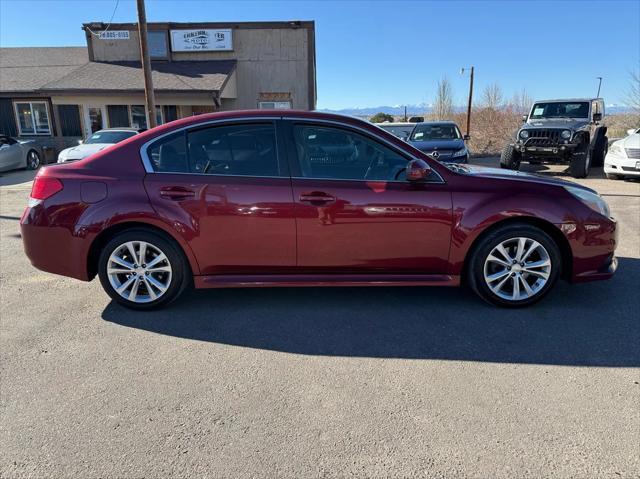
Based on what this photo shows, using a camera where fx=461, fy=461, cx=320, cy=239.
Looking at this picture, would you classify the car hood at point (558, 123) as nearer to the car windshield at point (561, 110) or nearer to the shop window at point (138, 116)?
the car windshield at point (561, 110)

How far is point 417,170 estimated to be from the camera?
12.1 feet

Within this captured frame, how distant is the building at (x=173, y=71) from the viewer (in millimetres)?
21625

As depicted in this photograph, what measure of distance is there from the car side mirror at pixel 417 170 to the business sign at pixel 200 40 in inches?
832

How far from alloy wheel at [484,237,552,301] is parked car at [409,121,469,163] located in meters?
7.79

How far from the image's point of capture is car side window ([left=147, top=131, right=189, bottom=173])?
12.6 ft

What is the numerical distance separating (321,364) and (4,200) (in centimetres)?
1029

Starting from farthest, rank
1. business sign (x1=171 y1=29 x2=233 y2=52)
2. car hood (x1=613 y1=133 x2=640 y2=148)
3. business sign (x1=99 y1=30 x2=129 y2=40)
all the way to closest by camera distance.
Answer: business sign (x1=99 y1=30 x2=129 y2=40)
business sign (x1=171 y1=29 x2=233 y2=52)
car hood (x1=613 y1=133 x2=640 y2=148)

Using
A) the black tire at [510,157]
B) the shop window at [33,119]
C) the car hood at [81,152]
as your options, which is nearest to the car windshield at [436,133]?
the black tire at [510,157]

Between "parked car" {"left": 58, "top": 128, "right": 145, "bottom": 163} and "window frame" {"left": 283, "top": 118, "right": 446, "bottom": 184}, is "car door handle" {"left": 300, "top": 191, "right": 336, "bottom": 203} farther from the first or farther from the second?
"parked car" {"left": 58, "top": 128, "right": 145, "bottom": 163}

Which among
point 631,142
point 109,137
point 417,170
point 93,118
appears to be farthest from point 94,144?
point 631,142

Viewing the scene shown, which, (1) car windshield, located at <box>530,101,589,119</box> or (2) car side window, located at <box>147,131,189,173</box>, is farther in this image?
(1) car windshield, located at <box>530,101,589,119</box>

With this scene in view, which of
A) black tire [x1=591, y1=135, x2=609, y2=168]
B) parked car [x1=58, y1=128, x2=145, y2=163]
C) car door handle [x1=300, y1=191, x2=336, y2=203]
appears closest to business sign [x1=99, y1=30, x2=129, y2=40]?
parked car [x1=58, y1=128, x2=145, y2=163]

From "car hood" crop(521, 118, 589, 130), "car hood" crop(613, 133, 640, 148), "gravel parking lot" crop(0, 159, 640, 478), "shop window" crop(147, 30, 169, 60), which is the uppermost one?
"shop window" crop(147, 30, 169, 60)

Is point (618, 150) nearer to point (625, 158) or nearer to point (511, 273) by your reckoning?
point (625, 158)
